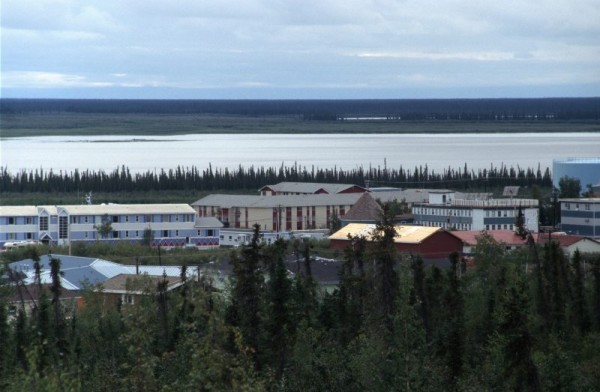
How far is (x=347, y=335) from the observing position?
2203cm

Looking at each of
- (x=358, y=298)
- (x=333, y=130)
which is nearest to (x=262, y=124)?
(x=333, y=130)

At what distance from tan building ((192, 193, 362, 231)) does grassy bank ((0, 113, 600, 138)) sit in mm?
91022

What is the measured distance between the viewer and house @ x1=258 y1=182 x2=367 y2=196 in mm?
55719

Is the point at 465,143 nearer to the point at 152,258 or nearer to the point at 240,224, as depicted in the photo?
the point at 240,224

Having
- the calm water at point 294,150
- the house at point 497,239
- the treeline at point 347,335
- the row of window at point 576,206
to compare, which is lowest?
the calm water at point 294,150

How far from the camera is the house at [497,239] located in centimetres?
3781

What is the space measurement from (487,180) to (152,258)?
31963 mm

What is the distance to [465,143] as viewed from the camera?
125625mm

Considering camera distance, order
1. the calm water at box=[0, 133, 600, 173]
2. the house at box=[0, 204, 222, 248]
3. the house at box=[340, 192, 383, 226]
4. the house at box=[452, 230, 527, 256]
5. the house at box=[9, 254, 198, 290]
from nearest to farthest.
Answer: the house at box=[9, 254, 198, 290]
the house at box=[452, 230, 527, 256]
the house at box=[0, 204, 222, 248]
the house at box=[340, 192, 383, 226]
the calm water at box=[0, 133, 600, 173]

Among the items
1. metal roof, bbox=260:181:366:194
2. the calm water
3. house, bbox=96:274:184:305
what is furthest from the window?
the calm water

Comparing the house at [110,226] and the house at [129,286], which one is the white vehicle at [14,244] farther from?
the house at [129,286]

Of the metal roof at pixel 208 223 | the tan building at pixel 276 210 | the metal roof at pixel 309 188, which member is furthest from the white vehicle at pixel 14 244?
the metal roof at pixel 309 188

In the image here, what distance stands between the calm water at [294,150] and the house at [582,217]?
36.9 m

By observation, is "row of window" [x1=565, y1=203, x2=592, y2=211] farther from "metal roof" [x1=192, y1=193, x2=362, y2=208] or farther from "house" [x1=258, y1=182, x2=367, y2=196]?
"house" [x1=258, y1=182, x2=367, y2=196]
